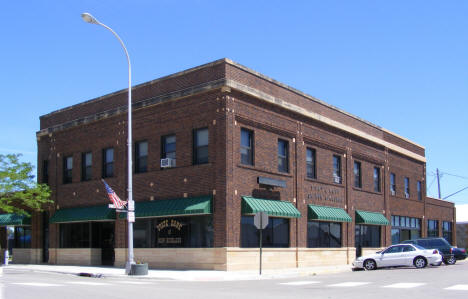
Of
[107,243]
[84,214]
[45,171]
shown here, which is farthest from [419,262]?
[45,171]

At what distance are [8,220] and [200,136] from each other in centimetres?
1695

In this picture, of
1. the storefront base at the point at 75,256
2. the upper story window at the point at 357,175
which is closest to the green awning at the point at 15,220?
the storefront base at the point at 75,256

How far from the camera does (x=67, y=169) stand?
34906 mm

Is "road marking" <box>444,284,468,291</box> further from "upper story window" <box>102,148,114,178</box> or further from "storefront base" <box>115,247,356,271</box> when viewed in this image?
"upper story window" <box>102,148,114,178</box>

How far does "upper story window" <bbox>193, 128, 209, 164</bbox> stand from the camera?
27.1m

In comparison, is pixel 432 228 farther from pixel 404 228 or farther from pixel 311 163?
pixel 311 163

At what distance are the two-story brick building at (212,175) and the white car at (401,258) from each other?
3.29 meters

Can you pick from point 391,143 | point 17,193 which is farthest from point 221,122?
point 391,143

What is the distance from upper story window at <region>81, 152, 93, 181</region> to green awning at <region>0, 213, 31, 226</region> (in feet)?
19.5

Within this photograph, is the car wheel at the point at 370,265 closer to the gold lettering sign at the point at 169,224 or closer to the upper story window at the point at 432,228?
the gold lettering sign at the point at 169,224

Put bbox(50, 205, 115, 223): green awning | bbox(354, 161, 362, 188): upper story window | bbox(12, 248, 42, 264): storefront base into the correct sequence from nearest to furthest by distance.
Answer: bbox(50, 205, 115, 223): green awning → bbox(12, 248, 42, 264): storefront base → bbox(354, 161, 362, 188): upper story window

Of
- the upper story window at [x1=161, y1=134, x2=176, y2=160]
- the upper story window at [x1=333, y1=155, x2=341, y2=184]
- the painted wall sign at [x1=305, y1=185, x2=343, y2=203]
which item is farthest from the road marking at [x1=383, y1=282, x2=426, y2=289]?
the upper story window at [x1=333, y1=155, x2=341, y2=184]

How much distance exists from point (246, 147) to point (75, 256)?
1282 centimetres

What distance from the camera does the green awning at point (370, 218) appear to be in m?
36.2
